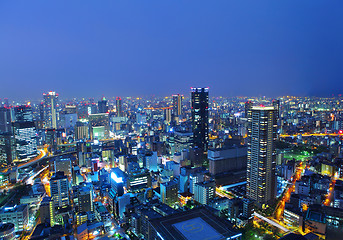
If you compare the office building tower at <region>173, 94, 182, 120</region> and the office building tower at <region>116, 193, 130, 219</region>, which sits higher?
the office building tower at <region>173, 94, 182, 120</region>

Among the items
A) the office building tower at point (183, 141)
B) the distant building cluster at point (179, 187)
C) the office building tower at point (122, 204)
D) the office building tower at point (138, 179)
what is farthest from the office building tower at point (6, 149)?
the office building tower at point (183, 141)

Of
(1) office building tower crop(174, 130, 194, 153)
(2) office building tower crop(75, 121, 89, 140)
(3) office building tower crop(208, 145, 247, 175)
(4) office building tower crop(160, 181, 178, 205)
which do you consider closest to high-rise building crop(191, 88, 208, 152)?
(1) office building tower crop(174, 130, 194, 153)

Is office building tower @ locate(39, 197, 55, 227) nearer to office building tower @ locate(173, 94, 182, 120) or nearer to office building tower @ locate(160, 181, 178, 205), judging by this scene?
office building tower @ locate(160, 181, 178, 205)

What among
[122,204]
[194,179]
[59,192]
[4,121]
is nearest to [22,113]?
[4,121]

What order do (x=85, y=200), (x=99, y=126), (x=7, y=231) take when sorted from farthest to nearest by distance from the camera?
1. (x=99, y=126)
2. (x=85, y=200)
3. (x=7, y=231)

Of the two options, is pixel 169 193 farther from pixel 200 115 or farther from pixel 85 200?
pixel 200 115

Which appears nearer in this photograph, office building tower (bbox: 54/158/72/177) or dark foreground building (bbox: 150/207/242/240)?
dark foreground building (bbox: 150/207/242/240)
